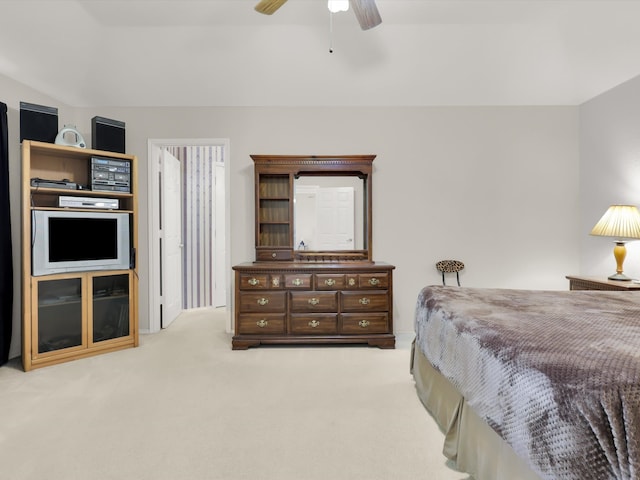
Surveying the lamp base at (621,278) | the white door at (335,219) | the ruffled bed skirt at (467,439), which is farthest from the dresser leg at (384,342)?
the lamp base at (621,278)

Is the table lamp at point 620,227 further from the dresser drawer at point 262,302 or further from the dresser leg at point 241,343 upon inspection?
the dresser leg at point 241,343

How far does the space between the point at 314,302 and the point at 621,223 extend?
2.86 metres

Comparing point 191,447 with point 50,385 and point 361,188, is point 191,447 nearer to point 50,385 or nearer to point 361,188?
point 50,385

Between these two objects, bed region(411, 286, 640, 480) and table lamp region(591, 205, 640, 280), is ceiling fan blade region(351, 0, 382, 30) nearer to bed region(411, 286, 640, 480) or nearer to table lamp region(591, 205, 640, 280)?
bed region(411, 286, 640, 480)

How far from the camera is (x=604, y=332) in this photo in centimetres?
132

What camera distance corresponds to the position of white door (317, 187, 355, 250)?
3.75m

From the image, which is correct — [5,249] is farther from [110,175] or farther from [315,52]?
[315,52]

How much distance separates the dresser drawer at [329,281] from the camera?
330cm

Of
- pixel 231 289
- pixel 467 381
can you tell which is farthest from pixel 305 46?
pixel 467 381

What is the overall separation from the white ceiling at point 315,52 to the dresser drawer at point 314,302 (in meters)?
2.16

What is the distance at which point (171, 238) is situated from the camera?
4223mm

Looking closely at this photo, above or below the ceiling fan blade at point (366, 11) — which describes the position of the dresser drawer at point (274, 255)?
below

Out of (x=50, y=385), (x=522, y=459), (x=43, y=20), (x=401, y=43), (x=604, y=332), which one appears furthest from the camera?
(x=401, y=43)

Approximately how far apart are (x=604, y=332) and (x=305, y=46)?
328cm
